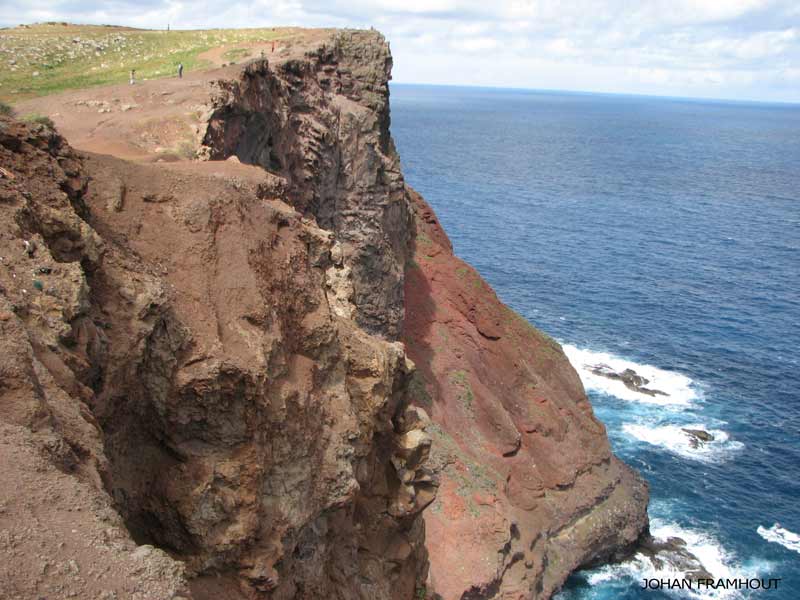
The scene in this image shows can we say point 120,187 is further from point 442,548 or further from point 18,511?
point 442,548

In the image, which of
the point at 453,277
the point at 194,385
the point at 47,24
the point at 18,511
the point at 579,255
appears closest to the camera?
the point at 18,511

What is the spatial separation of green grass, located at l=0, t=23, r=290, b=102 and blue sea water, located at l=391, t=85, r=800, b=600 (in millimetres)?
42155

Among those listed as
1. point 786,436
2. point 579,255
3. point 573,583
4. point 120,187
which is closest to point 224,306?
point 120,187

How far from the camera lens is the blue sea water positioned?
5281 centimetres

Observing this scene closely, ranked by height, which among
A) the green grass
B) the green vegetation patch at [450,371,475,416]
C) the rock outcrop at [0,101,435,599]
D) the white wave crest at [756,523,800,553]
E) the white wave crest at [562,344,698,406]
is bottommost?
the white wave crest at [756,523,800,553]

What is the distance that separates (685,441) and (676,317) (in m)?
25.1

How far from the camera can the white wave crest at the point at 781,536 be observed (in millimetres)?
50062

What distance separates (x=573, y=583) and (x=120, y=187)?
38.7m

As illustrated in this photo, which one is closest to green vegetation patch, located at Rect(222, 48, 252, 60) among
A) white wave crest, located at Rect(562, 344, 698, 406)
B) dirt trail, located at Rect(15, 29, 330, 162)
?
dirt trail, located at Rect(15, 29, 330, 162)

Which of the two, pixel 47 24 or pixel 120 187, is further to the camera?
pixel 47 24

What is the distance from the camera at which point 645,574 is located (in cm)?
4878

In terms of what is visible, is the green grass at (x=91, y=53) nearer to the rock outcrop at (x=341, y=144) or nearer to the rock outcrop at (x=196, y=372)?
the rock outcrop at (x=341, y=144)

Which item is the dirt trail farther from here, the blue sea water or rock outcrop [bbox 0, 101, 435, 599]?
the blue sea water

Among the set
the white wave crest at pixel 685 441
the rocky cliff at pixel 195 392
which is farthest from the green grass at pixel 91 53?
the white wave crest at pixel 685 441
